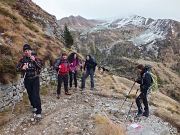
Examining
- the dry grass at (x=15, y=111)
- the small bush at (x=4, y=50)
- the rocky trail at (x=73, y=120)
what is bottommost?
the rocky trail at (x=73, y=120)

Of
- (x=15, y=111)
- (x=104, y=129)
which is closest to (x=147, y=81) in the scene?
(x=104, y=129)

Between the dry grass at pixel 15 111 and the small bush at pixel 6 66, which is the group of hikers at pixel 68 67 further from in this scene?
the small bush at pixel 6 66

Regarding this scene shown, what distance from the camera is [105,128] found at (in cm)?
724

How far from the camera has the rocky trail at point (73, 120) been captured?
24.3ft

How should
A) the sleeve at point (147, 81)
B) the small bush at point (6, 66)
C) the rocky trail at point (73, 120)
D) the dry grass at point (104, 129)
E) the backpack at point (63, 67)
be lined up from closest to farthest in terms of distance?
the dry grass at point (104, 129)
the rocky trail at point (73, 120)
the small bush at point (6, 66)
the sleeve at point (147, 81)
the backpack at point (63, 67)

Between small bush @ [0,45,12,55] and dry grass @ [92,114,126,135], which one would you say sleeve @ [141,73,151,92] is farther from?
small bush @ [0,45,12,55]

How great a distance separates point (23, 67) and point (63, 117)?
3070mm

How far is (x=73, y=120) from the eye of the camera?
8.34 m

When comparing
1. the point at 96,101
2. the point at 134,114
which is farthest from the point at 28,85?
the point at 134,114

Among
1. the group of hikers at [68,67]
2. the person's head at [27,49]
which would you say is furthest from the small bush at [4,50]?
the person's head at [27,49]

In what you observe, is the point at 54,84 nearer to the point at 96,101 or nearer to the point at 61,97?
the point at 61,97

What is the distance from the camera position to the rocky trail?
7.42 meters

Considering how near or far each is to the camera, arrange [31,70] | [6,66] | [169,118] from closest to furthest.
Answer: [31,70] → [6,66] → [169,118]

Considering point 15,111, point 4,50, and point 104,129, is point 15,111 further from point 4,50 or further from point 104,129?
point 104,129
